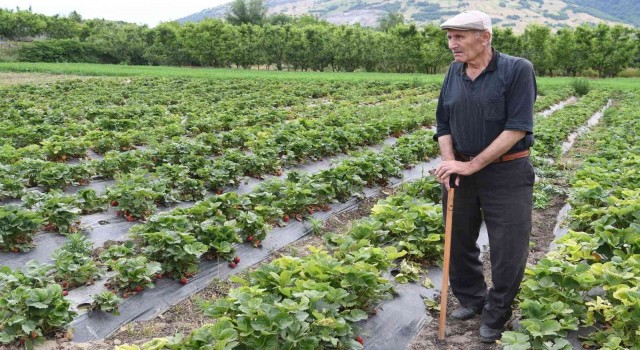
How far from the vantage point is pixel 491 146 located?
Answer: 3.72 meters

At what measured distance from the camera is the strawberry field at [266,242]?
3715 millimetres

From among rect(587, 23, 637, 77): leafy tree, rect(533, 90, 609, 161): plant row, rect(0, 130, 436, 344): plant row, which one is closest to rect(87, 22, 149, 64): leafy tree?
rect(587, 23, 637, 77): leafy tree

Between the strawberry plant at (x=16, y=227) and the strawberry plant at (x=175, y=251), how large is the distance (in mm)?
1195

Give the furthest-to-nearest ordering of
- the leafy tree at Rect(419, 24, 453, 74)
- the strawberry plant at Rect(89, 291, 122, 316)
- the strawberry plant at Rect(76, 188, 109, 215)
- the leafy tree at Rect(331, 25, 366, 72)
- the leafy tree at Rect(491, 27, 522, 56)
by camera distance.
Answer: the leafy tree at Rect(331, 25, 366, 72), the leafy tree at Rect(491, 27, 522, 56), the leafy tree at Rect(419, 24, 453, 74), the strawberry plant at Rect(76, 188, 109, 215), the strawberry plant at Rect(89, 291, 122, 316)

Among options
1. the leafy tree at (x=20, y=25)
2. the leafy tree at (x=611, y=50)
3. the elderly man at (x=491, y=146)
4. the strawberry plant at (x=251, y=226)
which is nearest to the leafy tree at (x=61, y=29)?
the leafy tree at (x=20, y=25)

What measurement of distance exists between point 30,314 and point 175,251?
4.50 feet

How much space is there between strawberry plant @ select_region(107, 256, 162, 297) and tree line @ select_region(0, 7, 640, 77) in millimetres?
47626

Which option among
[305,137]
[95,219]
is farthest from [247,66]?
[95,219]

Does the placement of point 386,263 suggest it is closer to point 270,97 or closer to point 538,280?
point 538,280

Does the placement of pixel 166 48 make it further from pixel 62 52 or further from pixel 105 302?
pixel 105 302

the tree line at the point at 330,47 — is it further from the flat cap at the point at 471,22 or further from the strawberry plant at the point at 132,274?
the flat cap at the point at 471,22

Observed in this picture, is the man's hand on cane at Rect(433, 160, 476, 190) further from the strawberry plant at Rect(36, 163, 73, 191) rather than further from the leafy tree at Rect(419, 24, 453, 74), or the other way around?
the leafy tree at Rect(419, 24, 453, 74)

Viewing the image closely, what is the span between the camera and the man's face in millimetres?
3658

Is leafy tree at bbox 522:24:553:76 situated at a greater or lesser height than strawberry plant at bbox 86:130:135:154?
greater
